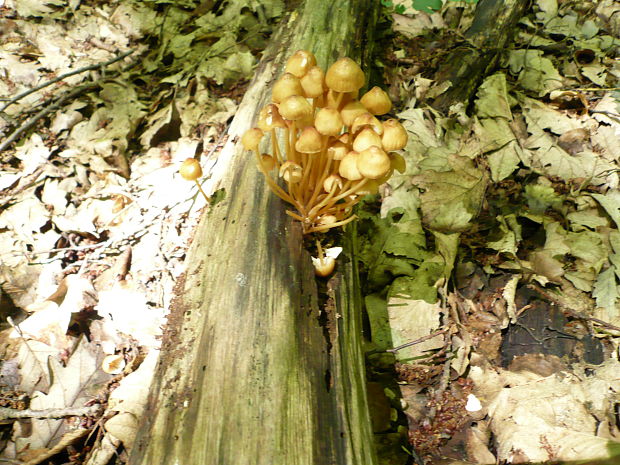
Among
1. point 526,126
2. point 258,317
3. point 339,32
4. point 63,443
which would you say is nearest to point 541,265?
point 526,126

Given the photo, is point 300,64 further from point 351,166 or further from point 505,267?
point 505,267

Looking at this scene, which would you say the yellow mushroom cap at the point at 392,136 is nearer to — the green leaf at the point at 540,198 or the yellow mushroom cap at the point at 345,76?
the yellow mushroom cap at the point at 345,76

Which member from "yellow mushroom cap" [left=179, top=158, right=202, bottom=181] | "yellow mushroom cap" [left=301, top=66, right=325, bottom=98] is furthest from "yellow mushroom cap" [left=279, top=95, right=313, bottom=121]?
"yellow mushroom cap" [left=179, top=158, right=202, bottom=181]

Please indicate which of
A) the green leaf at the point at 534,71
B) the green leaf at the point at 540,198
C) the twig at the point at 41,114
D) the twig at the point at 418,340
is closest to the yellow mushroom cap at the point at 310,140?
the twig at the point at 418,340

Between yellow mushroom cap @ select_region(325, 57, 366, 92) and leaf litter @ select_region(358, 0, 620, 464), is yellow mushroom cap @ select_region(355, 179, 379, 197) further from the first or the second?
leaf litter @ select_region(358, 0, 620, 464)

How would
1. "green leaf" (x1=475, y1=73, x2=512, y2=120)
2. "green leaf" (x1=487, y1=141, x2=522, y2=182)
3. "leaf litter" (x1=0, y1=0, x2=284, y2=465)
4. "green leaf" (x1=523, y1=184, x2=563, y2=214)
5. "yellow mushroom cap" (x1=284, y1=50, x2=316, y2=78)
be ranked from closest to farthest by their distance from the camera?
"yellow mushroom cap" (x1=284, y1=50, x2=316, y2=78), "leaf litter" (x1=0, y1=0, x2=284, y2=465), "green leaf" (x1=523, y1=184, x2=563, y2=214), "green leaf" (x1=487, y1=141, x2=522, y2=182), "green leaf" (x1=475, y1=73, x2=512, y2=120)

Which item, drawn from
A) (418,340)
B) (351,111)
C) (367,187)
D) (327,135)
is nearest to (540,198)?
(418,340)
